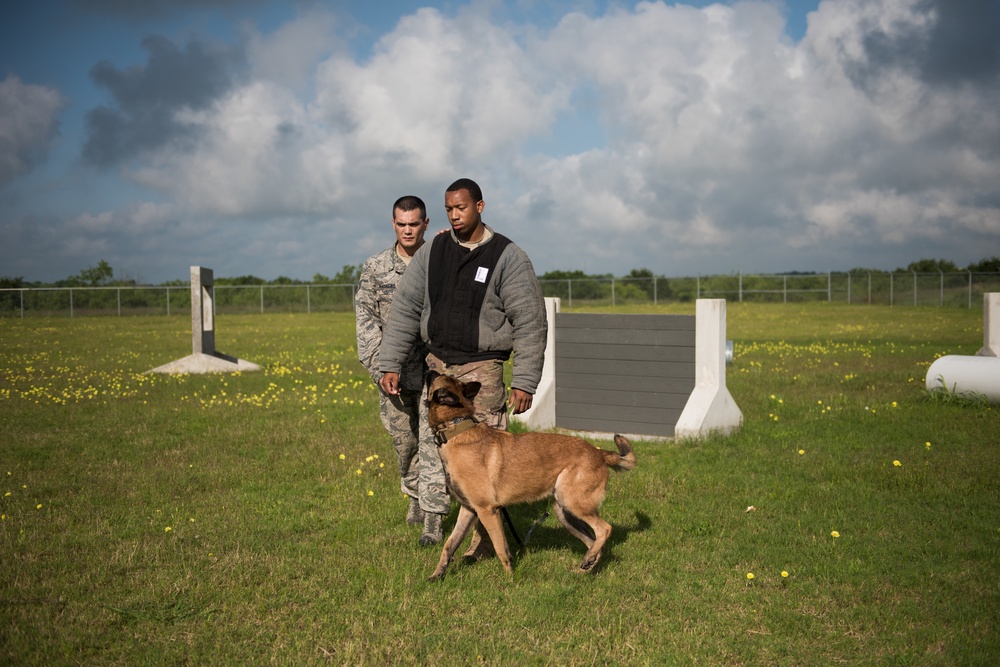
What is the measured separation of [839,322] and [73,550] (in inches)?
1276

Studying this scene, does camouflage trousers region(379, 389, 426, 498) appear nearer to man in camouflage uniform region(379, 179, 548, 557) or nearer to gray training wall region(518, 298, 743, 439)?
man in camouflage uniform region(379, 179, 548, 557)

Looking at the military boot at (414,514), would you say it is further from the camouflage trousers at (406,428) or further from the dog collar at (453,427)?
the dog collar at (453,427)

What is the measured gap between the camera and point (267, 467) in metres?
8.53

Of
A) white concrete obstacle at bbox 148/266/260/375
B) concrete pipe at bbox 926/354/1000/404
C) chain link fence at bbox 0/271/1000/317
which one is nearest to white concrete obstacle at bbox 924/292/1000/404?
concrete pipe at bbox 926/354/1000/404

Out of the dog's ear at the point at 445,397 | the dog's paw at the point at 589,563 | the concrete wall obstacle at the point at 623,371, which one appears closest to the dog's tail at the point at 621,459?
the dog's paw at the point at 589,563

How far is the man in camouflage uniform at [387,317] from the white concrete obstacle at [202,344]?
11.9 m

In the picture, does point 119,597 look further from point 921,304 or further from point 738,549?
point 921,304

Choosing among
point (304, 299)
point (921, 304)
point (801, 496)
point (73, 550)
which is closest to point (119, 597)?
point (73, 550)

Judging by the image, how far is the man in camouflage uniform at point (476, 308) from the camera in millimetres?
5309

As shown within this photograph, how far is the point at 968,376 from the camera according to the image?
1138 cm

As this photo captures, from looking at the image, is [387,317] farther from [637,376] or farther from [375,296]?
[637,376]

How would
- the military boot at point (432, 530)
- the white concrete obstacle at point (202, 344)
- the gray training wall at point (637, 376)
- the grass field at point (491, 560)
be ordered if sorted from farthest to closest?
1. the white concrete obstacle at point (202, 344)
2. the gray training wall at point (637, 376)
3. the military boot at point (432, 530)
4. the grass field at point (491, 560)

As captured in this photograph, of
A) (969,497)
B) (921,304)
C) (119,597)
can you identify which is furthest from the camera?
(921,304)

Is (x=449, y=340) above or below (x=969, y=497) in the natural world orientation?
above
